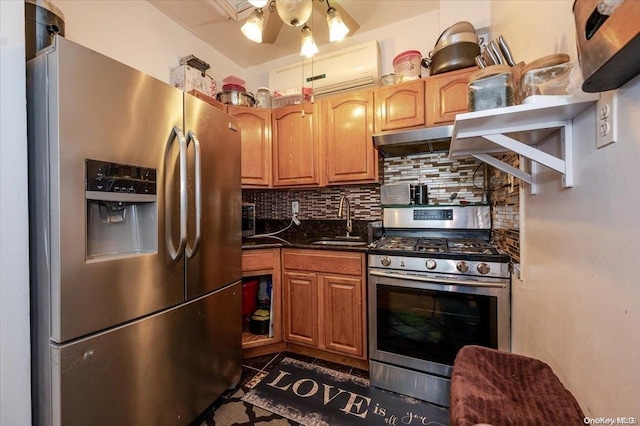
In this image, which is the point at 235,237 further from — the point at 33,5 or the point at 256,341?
the point at 33,5

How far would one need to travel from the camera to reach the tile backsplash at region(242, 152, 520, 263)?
58.5 inches

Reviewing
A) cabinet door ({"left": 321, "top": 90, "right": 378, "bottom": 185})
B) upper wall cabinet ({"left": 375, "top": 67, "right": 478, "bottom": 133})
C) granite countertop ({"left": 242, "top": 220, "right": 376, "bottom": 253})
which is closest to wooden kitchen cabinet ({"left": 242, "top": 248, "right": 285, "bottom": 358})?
granite countertop ({"left": 242, "top": 220, "right": 376, "bottom": 253})

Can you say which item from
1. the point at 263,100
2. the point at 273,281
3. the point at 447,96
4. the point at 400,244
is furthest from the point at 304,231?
the point at 447,96

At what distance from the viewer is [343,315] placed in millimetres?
1821

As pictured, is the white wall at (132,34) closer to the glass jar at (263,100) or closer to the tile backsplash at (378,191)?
the glass jar at (263,100)

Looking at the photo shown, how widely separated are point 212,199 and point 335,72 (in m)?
1.69

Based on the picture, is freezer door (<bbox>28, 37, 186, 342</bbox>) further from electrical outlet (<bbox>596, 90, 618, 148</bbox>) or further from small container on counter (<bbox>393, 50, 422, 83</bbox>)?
small container on counter (<bbox>393, 50, 422, 83</bbox>)

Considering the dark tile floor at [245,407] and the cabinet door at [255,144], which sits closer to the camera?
the dark tile floor at [245,407]

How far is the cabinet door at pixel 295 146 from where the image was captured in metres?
2.28

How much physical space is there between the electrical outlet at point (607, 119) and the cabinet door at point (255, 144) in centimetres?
212

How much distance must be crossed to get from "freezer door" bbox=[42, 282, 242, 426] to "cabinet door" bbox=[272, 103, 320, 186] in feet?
3.69

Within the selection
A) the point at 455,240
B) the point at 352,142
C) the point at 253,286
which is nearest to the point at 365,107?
the point at 352,142

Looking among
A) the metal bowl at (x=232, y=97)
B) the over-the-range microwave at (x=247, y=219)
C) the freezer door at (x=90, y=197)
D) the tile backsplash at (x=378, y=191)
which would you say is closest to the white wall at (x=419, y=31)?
the tile backsplash at (x=378, y=191)

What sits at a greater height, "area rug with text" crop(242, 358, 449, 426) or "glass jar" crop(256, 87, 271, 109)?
"glass jar" crop(256, 87, 271, 109)
